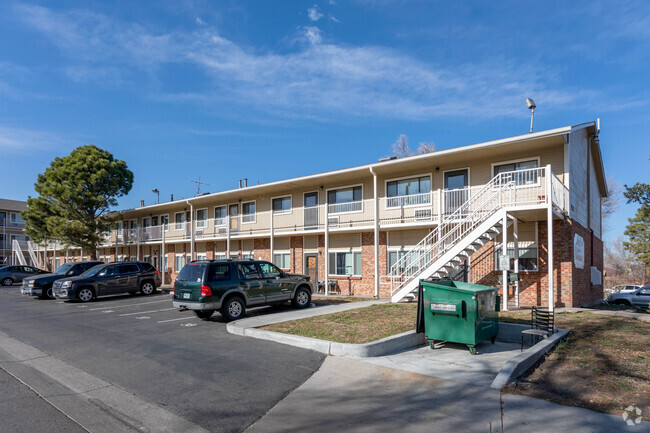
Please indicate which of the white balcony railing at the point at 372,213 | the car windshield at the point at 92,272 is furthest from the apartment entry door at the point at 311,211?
the car windshield at the point at 92,272

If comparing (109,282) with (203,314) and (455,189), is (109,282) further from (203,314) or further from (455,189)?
(455,189)

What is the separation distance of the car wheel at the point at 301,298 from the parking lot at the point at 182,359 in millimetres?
1006

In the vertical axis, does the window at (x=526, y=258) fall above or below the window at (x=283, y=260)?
above

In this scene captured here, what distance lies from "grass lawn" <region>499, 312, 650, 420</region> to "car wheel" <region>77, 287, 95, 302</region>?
17.9m

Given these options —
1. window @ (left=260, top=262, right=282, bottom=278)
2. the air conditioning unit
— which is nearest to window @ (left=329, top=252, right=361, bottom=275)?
the air conditioning unit

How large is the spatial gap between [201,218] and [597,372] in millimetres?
25750

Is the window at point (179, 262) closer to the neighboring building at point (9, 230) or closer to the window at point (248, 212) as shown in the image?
the window at point (248, 212)

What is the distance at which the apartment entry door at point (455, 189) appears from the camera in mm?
15516

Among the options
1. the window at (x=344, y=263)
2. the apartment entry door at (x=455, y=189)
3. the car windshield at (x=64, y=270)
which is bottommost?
the car windshield at (x=64, y=270)

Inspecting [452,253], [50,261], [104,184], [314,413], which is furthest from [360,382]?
[50,261]

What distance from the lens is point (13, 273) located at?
105 ft

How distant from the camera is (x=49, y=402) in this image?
5379mm

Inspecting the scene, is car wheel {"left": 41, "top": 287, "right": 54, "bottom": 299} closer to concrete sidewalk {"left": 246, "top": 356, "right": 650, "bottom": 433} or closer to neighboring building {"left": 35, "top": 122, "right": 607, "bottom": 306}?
neighboring building {"left": 35, "top": 122, "right": 607, "bottom": 306}

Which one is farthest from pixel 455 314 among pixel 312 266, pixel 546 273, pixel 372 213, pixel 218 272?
pixel 312 266
